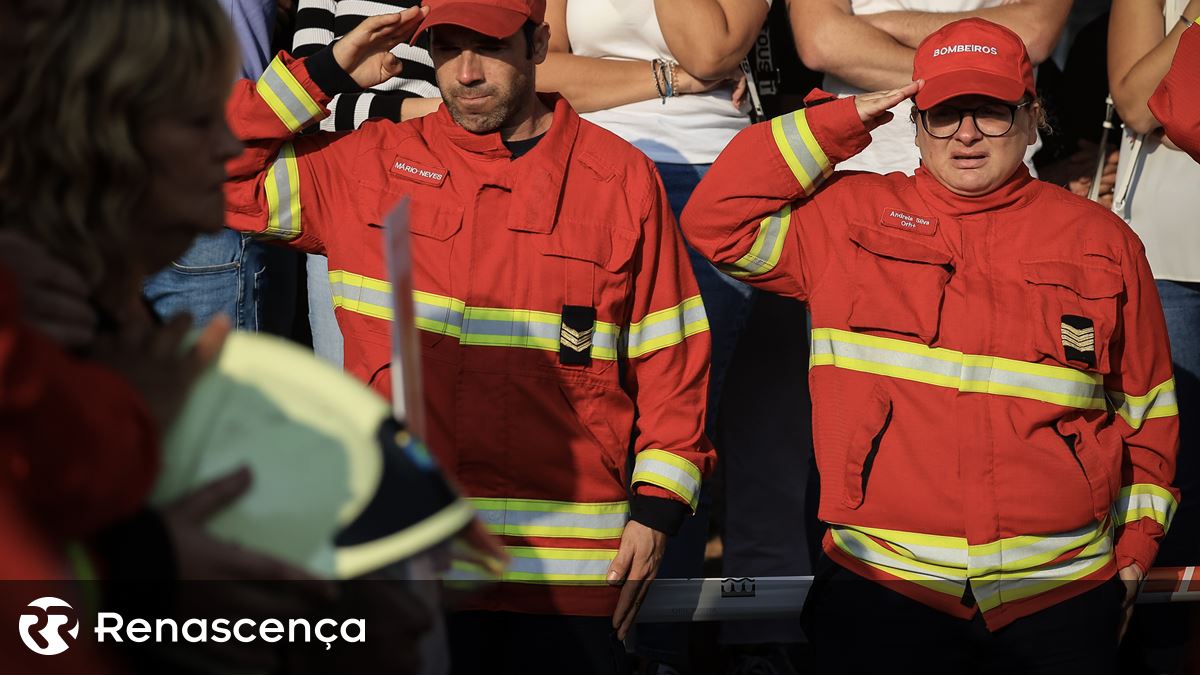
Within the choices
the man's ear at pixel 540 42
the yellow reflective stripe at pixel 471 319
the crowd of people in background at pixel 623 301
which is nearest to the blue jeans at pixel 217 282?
the crowd of people in background at pixel 623 301

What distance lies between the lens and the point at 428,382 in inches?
143

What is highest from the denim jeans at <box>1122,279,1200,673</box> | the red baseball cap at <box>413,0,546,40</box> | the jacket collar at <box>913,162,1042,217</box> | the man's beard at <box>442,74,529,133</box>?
the red baseball cap at <box>413,0,546,40</box>

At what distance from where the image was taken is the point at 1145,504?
3910 mm

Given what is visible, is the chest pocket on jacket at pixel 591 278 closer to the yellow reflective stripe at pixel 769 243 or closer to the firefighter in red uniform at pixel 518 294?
the firefighter in red uniform at pixel 518 294

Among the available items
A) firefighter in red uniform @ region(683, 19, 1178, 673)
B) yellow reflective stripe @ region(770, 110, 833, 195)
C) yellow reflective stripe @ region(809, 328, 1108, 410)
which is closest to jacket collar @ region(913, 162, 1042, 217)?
firefighter in red uniform @ region(683, 19, 1178, 673)

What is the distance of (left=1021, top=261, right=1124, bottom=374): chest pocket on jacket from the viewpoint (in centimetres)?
368

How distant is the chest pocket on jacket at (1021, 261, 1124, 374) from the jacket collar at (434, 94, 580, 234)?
50.5 inches

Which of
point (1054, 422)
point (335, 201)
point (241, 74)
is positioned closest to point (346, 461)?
point (335, 201)

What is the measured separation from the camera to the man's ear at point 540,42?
4.02 meters

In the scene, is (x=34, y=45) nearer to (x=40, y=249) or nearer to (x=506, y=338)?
(x=40, y=249)

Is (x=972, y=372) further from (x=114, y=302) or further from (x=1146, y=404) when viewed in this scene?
(x=114, y=302)

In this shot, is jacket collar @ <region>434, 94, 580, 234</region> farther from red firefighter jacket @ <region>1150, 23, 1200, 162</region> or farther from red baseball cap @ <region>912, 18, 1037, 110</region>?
red firefighter jacket @ <region>1150, 23, 1200, 162</region>

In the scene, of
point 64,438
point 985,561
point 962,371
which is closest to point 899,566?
point 985,561

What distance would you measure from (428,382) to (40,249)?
2.01 m
